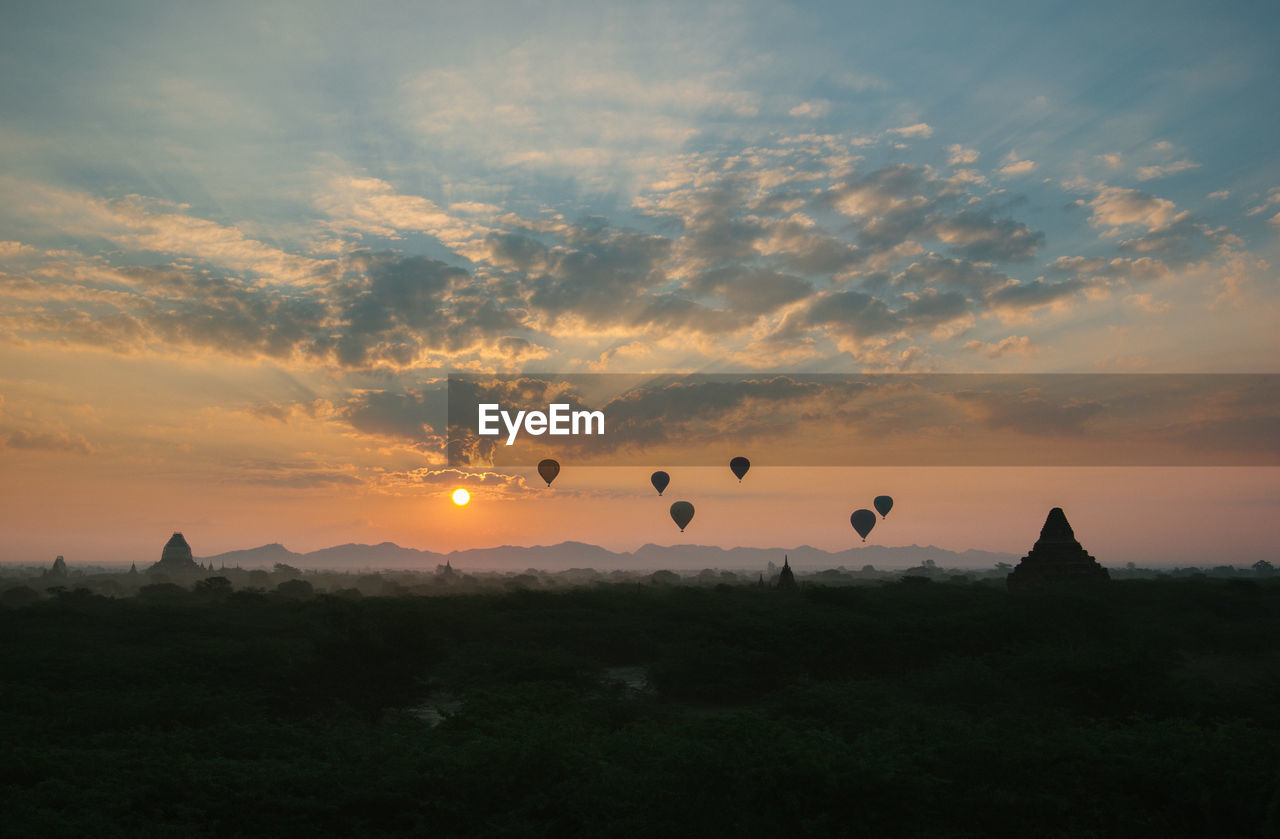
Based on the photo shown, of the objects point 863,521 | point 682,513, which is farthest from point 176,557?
point 863,521

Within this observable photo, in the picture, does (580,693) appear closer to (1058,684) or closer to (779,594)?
(1058,684)

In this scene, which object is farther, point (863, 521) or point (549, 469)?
point (863, 521)

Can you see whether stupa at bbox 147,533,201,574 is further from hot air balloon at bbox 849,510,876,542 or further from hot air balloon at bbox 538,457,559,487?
hot air balloon at bbox 849,510,876,542

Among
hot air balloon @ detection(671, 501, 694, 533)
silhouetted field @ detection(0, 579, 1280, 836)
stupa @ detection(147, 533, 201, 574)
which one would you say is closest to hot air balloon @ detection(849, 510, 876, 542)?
hot air balloon @ detection(671, 501, 694, 533)

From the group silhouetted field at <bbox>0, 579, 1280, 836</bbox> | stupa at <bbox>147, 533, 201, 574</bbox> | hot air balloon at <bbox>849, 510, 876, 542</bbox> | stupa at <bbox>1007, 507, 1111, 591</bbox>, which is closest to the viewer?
silhouetted field at <bbox>0, 579, 1280, 836</bbox>

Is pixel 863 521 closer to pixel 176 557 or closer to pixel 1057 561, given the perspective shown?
pixel 1057 561

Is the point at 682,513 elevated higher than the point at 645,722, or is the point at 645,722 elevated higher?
the point at 682,513

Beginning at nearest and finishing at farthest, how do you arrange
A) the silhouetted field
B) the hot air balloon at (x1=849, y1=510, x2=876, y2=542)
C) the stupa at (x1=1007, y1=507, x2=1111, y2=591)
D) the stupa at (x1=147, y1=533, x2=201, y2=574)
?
the silhouetted field
the stupa at (x1=1007, y1=507, x2=1111, y2=591)
the hot air balloon at (x1=849, y1=510, x2=876, y2=542)
the stupa at (x1=147, y1=533, x2=201, y2=574)

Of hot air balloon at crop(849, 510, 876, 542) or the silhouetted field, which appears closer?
the silhouetted field
